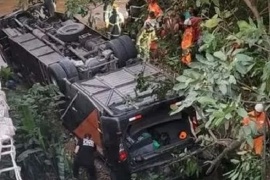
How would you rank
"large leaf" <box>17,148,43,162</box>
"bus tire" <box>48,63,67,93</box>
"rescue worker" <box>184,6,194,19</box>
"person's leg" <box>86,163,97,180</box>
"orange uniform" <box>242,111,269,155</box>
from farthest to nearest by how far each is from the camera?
"bus tire" <box>48,63,67,93</box>, "person's leg" <box>86,163,97,180</box>, "rescue worker" <box>184,6,194,19</box>, "large leaf" <box>17,148,43,162</box>, "orange uniform" <box>242,111,269,155</box>

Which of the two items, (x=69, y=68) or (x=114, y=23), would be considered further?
(x=114, y=23)

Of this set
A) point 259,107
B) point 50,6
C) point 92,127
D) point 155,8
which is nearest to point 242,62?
point 259,107

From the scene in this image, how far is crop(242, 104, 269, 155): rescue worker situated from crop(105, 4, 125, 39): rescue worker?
5.56 m

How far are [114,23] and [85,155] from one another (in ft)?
11.1

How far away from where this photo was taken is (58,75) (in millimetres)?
8281

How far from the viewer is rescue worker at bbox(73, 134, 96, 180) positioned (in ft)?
23.1

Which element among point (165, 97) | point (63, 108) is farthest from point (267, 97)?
point (63, 108)

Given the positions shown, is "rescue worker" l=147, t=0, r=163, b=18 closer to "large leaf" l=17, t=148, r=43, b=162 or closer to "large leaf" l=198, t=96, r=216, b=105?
"large leaf" l=17, t=148, r=43, b=162

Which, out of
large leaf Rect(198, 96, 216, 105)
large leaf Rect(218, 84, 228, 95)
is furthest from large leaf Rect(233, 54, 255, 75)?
large leaf Rect(198, 96, 216, 105)

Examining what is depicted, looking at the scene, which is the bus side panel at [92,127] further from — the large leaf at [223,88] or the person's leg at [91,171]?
the large leaf at [223,88]

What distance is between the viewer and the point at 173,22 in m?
6.18

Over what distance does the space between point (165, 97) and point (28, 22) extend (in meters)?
4.87

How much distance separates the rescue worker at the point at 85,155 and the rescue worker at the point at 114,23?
2.87 meters

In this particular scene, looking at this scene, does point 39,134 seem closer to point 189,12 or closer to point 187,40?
point 187,40
